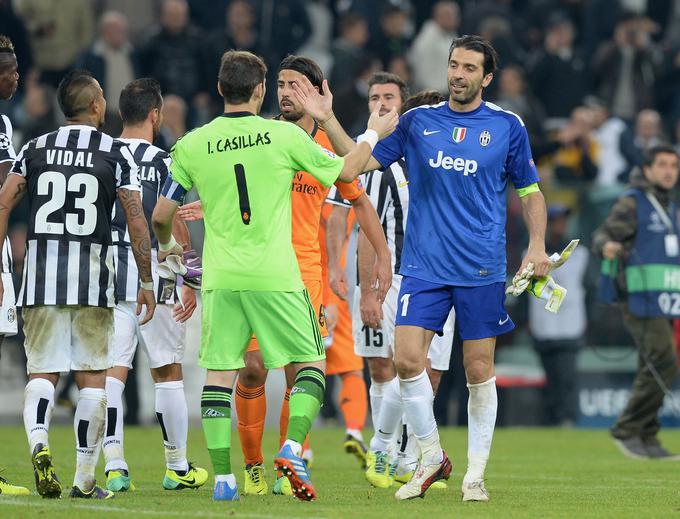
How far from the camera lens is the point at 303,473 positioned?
7.88 metres

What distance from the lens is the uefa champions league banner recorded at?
1814cm

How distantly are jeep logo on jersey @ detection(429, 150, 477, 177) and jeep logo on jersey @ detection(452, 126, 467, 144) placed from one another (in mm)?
115

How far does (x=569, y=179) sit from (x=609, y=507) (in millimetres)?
10888

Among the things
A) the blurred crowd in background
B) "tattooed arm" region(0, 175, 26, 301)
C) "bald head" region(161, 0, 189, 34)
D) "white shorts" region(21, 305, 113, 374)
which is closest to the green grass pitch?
"white shorts" region(21, 305, 113, 374)

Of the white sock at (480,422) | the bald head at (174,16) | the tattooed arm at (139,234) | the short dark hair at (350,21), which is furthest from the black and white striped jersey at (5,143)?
the short dark hair at (350,21)

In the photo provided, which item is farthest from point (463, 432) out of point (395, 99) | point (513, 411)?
point (395, 99)

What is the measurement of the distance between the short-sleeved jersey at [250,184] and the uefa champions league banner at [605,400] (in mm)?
10729

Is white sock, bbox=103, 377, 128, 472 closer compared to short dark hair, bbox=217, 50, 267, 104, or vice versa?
short dark hair, bbox=217, 50, 267, 104

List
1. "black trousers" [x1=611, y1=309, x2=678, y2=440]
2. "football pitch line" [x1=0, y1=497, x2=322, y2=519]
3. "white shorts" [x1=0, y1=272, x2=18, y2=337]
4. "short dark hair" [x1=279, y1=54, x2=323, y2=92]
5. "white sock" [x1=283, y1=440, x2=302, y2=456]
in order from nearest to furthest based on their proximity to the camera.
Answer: "football pitch line" [x1=0, y1=497, x2=322, y2=519], "white sock" [x1=283, y1=440, x2=302, y2=456], "white shorts" [x1=0, y1=272, x2=18, y2=337], "short dark hair" [x1=279, y1=54, x2=323, y2=92], "black trousers" [x1=611, y1=309, x2=678, y2=440]

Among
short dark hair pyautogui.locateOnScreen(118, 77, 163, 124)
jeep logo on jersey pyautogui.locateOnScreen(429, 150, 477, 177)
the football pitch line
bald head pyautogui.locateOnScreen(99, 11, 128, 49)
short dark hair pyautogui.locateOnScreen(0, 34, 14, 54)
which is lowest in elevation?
the football pitch line

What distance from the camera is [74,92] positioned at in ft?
28.3

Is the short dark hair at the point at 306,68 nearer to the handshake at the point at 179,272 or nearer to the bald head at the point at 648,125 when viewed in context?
the handshake at the point at 179,272

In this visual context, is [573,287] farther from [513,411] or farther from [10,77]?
[10,77]

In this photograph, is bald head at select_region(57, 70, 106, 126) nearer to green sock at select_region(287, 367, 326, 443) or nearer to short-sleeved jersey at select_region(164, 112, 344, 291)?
short-sleeved jersey at select_region(164, 112, 344, 291)
